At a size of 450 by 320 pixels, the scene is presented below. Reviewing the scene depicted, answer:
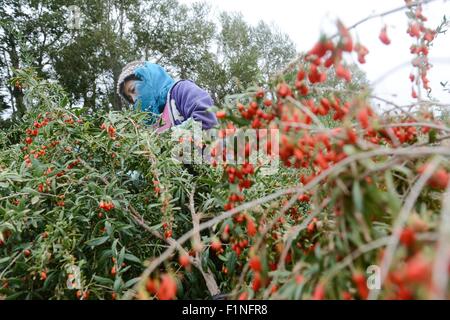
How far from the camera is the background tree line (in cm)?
1459

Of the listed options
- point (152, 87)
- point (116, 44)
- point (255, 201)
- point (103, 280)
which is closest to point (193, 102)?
point (152, 87)

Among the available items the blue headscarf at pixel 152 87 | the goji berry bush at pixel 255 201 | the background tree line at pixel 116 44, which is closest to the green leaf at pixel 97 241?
the goji berry bush at pixel 255 201

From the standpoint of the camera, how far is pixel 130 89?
9.64 ft

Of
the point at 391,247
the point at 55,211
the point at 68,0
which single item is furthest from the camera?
the point at 68,0

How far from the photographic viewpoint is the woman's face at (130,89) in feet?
9.53

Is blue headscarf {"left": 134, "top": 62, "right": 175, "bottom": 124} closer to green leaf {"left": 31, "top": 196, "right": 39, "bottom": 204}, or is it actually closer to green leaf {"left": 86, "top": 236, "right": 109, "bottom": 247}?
green leaf {"left": 31, "top": 196, "right": 39, "bottom": 204}

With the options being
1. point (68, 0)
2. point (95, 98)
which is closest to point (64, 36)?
point (68, 0)

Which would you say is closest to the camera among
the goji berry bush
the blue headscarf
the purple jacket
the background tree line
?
the goji berry bush

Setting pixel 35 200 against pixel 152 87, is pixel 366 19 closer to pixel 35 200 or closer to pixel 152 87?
pixel 35 200

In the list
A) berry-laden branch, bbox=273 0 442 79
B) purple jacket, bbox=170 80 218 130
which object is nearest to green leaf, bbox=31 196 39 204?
purple jacket, bbox=170 80 218 130

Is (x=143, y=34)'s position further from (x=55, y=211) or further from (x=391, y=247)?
(x=391, y=247)

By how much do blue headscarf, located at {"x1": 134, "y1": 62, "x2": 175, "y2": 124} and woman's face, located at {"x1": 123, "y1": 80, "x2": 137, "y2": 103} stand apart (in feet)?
0.24

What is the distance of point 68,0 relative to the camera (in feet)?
50.3

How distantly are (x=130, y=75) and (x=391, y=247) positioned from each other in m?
2.65
